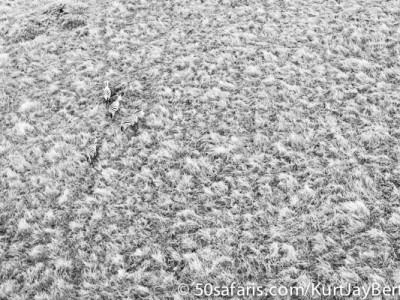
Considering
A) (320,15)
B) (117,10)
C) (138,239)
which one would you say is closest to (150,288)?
(138,239)

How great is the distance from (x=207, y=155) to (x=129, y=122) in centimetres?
300

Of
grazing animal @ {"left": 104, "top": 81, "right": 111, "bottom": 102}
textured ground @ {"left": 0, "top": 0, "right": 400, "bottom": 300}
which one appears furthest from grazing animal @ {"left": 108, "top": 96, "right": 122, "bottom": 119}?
grazing animal @ {"left": 104, "top": 81, "right": 111, "bottom": 102}

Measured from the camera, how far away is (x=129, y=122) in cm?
1138

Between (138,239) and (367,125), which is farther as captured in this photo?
(367,125)

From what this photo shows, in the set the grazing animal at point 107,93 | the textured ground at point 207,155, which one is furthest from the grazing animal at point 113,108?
the grazing animal at point 107,93

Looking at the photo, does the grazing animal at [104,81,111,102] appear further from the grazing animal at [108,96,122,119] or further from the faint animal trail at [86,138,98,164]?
the faint animal trail at [86,138,98,164]

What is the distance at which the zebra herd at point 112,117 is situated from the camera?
35.0ft

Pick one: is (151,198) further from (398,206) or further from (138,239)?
(398,206)

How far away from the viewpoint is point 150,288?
771 centimetres

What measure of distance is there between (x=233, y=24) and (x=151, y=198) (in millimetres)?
9326

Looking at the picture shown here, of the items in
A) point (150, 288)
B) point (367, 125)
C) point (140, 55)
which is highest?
point (140, 55)

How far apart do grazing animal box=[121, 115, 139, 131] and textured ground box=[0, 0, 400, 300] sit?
0.33 m

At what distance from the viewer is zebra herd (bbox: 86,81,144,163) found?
10.7 m

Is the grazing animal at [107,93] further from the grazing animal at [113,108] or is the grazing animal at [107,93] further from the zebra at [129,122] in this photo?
the zebra at [129,122]
